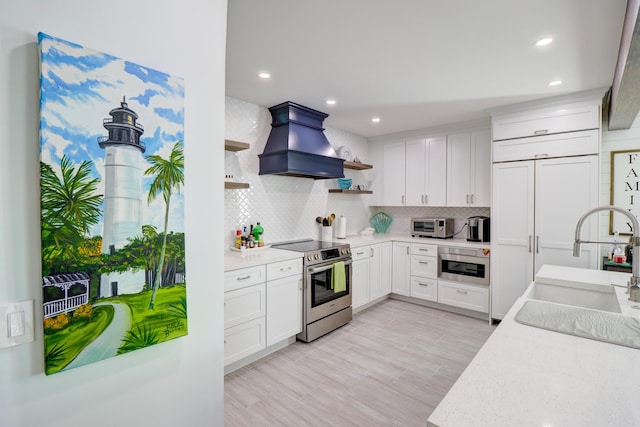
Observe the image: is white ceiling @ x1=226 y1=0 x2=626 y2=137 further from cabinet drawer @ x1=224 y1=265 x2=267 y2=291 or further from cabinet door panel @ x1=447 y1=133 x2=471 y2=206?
cabinet drawer @ x1=224 y1=265 x2=267 y2=291

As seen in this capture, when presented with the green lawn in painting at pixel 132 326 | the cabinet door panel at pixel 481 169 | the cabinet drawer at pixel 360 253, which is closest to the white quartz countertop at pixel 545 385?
the green lawn in painting at pixel 132 326

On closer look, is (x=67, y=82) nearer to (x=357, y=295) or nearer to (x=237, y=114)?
(x=237, y=114)

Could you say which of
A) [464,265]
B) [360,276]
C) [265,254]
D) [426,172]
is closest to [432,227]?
[464,265]

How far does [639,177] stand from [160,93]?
14.6ft

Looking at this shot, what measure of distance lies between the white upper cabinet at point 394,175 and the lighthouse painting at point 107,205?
4.10 metres

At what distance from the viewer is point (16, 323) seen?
32.0 inches

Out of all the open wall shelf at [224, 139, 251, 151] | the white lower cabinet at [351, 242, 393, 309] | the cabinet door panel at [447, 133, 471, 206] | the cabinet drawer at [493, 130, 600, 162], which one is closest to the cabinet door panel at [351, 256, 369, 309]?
the white lower cabinet at [351, 242, 393, 309]

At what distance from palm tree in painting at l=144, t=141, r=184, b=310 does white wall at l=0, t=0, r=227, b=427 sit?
0.05 metres

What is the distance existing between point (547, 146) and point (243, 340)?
3745 millimetres

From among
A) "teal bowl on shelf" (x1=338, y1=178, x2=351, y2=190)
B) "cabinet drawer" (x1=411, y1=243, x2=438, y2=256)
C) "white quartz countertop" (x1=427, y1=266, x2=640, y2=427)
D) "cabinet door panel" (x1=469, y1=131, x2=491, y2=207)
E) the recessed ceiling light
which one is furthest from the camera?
"teal bowl on shelf" (x1=338, y1=178, x2=351, y2=190)

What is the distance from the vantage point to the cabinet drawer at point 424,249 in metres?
4.17

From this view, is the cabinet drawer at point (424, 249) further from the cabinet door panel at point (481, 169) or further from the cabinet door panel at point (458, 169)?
the cabinet door panel at point (481, 169)

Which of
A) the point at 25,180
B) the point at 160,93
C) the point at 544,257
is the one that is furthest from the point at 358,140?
the point at 25,180

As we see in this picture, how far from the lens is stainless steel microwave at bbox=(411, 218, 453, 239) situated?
439cm
